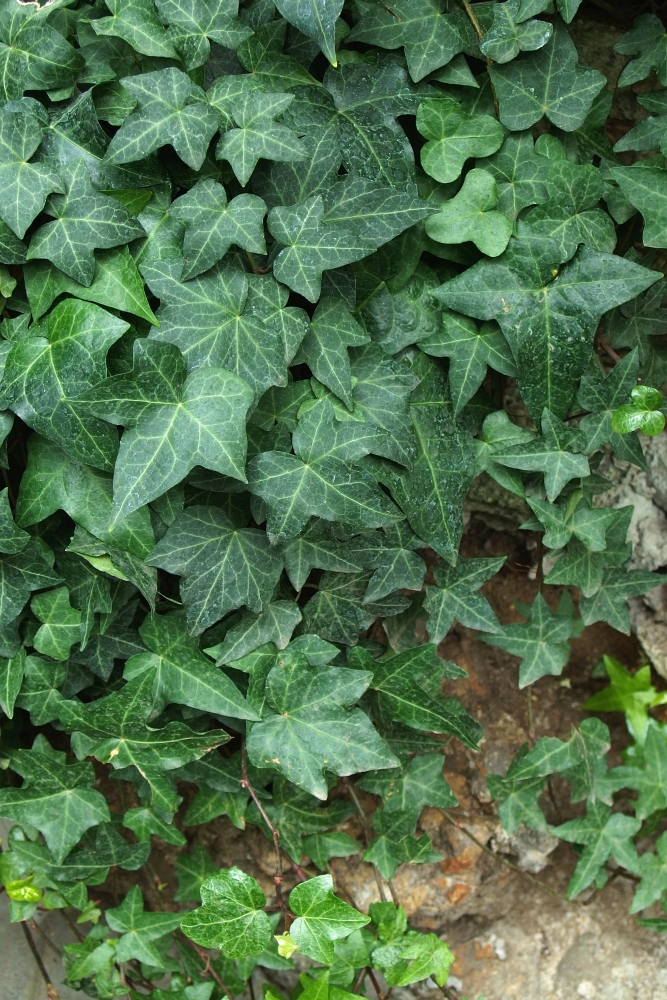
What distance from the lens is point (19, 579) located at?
4.64ft

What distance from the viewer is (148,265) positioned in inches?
50.7

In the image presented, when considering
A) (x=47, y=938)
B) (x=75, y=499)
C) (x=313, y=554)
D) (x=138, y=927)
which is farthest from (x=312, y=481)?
(x=47, y=938)

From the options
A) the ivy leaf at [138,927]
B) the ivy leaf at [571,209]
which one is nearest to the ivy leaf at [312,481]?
the ivy leaf at [571,209]

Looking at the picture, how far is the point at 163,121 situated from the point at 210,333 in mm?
326

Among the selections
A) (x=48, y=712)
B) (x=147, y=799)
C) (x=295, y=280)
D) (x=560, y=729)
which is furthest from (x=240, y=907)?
(x=295, y=280)

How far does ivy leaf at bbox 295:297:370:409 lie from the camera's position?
4.42ft

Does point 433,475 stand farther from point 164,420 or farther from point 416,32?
point 416,32

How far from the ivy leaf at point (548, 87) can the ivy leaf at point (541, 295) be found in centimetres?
21

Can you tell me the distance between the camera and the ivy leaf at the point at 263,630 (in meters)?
1.40

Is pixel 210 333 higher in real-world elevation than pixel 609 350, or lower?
higher

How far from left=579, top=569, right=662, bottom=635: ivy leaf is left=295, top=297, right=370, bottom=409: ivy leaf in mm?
635

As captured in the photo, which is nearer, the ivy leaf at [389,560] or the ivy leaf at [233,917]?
the ivy leaf at [233,917]

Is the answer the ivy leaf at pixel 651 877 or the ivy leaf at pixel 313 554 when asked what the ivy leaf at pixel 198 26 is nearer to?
the ivy leaf at pixel 313 554

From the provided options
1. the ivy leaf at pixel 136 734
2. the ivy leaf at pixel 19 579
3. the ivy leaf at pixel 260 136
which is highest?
the ivy leaf at pixel 260 136
